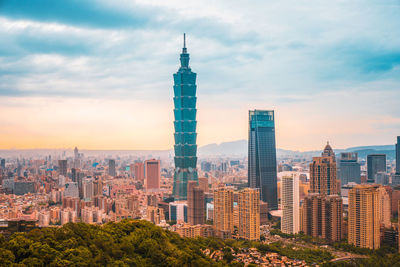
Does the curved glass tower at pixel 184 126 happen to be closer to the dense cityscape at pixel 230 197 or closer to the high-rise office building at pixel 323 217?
the dense cityscape at pixel 230 197

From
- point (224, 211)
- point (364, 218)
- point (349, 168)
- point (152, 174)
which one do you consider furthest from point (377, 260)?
point (152, 174)

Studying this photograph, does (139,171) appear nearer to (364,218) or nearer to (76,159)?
(76,159)

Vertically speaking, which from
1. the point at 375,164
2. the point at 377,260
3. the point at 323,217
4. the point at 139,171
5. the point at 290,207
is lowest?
the point at 377,260

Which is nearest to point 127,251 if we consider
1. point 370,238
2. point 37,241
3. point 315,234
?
point 37,241

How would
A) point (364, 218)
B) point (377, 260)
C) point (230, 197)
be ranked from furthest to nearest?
point (230, 197) < point (364, 218) < point (377, 260)

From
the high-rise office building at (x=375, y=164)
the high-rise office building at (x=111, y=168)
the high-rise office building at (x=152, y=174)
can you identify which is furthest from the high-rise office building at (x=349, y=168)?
the high-rise office building at (x=111, y=168)

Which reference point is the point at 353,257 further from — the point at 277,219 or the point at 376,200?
the point at 277,219

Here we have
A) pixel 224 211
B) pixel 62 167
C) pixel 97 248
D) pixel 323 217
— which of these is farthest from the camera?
pixel 62 167
